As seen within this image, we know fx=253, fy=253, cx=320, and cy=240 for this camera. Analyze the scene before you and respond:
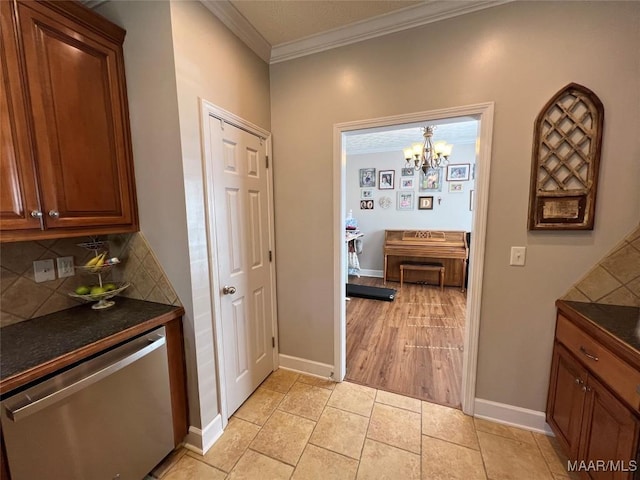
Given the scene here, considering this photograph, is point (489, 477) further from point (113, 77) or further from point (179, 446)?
point (113, 77)

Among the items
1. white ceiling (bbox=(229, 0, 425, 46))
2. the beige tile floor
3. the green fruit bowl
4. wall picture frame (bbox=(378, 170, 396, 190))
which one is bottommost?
the beige tile floor

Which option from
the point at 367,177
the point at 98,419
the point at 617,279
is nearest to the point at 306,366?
the point at 98,419

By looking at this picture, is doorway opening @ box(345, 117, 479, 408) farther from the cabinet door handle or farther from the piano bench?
the cabinet door handle

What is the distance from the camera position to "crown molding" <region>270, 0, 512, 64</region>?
4.94ft

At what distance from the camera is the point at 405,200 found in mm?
5113

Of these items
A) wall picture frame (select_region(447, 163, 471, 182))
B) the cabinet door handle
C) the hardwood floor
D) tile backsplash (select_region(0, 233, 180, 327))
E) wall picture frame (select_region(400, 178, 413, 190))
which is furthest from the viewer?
wall picture frame (select_region(400, 178, 413, 190))

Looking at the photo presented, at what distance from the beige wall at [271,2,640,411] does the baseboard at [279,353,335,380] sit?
30 cm

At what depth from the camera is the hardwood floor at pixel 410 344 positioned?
2.09m

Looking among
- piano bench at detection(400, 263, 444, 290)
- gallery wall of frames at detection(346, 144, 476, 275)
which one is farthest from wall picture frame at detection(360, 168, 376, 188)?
piano bench at detection(400, 263, 444, 290)

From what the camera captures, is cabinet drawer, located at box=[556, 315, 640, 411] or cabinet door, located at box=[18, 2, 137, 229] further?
cabinet door, located at box=[18, 2, 137, 229]

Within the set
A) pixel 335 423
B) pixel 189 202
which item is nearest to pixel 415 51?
pixel 189 202

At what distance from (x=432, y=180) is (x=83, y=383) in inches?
208

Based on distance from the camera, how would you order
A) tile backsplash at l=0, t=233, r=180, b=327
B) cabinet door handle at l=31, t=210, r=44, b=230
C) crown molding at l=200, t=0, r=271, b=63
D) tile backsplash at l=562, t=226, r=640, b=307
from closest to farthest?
cabinet door handle at l=31, t=210, r=44, b=230
tile backsplash at l=0, t=233, r=180, b=327
tile backsplash at l=562, t=226, r=640, b=307
crown molding at l=200, t=0, r=271, b=63

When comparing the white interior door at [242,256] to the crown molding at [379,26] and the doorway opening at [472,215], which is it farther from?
the crown molding at [379,26]
